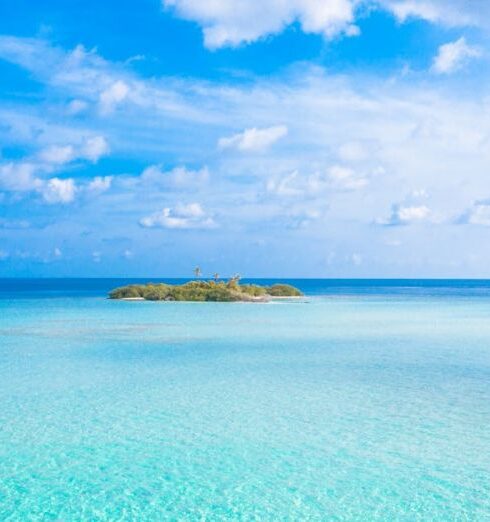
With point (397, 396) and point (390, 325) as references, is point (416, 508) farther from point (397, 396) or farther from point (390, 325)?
point (390, 325)

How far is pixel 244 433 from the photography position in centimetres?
1209

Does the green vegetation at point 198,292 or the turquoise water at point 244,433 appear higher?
the green vegetation at point 198,292

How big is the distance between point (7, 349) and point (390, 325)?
21.0m

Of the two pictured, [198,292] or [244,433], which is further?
[198,292]

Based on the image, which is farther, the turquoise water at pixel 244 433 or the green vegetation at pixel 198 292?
the green vegetation at pixel 198 292

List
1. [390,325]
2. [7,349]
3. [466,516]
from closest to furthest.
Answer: [466,516] < [7,349] < [390,325]

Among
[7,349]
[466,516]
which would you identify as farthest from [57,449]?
[7,349]

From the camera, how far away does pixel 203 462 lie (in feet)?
34.1

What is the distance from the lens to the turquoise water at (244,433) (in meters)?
8.81

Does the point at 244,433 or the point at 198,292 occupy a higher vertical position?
the point at 198,292

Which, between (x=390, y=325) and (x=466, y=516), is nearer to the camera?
(x=466, y=516)

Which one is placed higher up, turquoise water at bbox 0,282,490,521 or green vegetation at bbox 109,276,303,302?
green vegetation at bbox 109,276,303,302

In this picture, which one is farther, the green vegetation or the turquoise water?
the green vegetation

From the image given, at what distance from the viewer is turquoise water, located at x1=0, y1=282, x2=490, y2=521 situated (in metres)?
8.81
